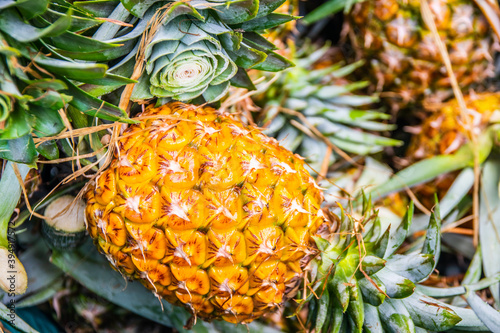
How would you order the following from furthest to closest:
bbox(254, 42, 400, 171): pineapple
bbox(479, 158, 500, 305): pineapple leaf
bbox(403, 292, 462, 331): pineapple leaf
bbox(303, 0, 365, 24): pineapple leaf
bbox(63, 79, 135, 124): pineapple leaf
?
bbox(303, 0, 365, 24): pineapple leaf → bbox(254, 42, 400, 171): pineapple → bbox(479, 158, 500, 305): pineapple leaf → bbox(403, 292, 462, 331): pineapple leaf → bbox(63, 79, 135, 124): pineapple leaf

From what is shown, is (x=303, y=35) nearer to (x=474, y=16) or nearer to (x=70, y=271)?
(x=474, y=16)

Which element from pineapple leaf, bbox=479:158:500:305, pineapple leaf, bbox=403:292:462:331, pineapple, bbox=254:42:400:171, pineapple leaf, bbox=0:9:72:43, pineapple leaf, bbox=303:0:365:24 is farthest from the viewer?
pineapple leaf, bbox=303:0:365:24

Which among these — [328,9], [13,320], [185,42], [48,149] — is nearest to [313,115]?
[328,9]

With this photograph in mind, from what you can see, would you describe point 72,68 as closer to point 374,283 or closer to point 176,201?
point 176,201

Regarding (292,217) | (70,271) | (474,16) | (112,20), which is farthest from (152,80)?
(474,16)

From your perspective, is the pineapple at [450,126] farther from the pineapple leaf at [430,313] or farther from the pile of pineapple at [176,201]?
the pineapple leaf at [430,313]

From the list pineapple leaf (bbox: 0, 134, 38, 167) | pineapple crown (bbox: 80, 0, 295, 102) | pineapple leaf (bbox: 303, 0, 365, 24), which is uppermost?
pineapple crown (bbox: 80, 0, 295, 102)

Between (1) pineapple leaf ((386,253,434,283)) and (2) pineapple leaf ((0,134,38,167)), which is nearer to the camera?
(2) pineapple leaf ((0,134,38,167))

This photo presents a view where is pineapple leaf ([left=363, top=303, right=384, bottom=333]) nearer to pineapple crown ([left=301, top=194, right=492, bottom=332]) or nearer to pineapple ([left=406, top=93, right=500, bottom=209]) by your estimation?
pineapple crown ([left=301, top=194, right=492, bottom=332])

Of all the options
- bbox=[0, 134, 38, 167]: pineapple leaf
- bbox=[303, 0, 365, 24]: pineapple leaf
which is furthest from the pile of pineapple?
bbox=[303, 0, 365, 24]: pineapple leaf
